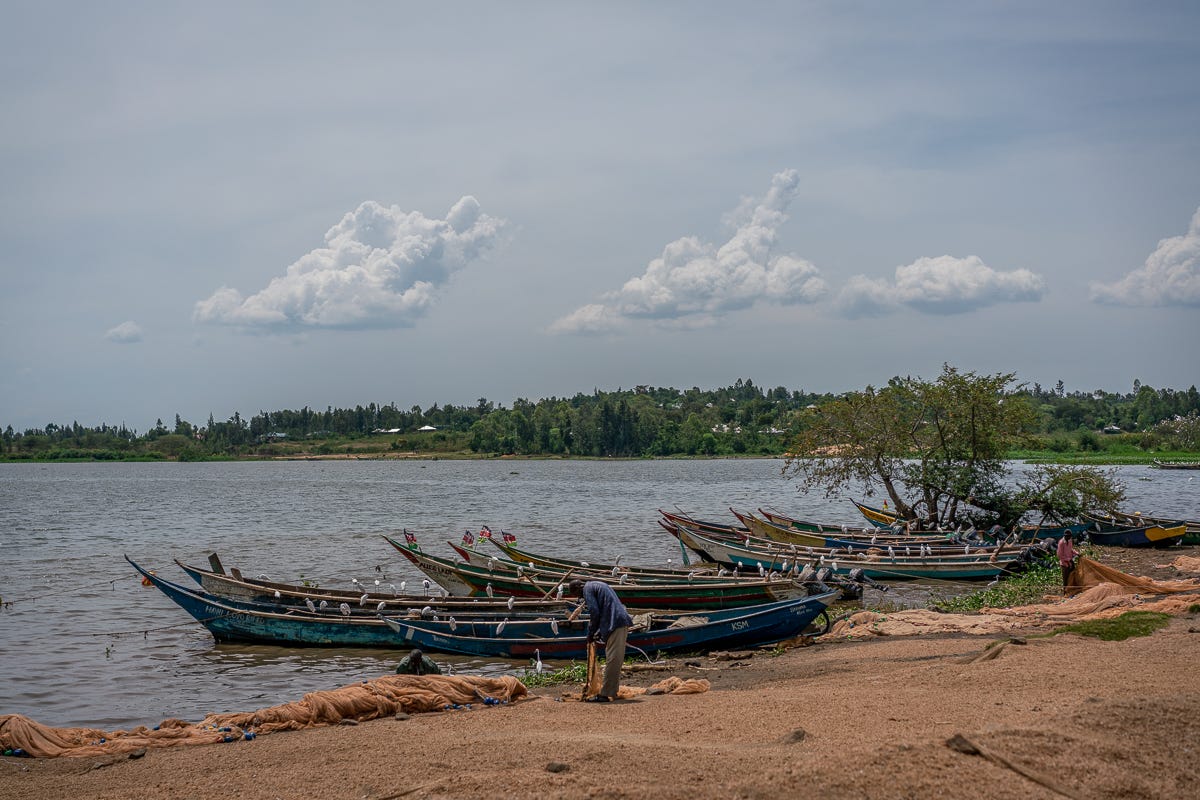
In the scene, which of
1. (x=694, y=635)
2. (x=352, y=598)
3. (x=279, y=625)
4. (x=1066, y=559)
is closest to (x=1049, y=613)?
(x=1066, y=559)

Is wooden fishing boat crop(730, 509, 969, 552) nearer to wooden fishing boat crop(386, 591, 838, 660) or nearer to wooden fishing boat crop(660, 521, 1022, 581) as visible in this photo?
wooden fishing boat crop(660, 521, 1022, 581)

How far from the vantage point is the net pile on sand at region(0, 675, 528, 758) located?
37.9ft

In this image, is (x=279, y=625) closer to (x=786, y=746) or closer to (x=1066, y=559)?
(x=786, y=746)

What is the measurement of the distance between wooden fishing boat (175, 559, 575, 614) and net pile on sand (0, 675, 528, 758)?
5.98 metres

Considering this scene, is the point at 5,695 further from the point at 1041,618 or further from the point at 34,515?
the point at 34,515

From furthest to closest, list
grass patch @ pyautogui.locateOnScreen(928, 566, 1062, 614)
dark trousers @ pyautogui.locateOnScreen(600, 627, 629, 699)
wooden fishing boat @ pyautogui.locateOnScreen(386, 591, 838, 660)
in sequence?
grass patch @ pyautogui.locateOnScreen(928, 566, 1062, 614)
wooden fishing boat @ pyautogui.locateOnScreen(386, 591, 838, 660)
dark trousers @ pyautogui.locateOnScreen(600, 627, 629, 699)

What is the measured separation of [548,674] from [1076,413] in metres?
161

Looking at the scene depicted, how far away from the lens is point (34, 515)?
59.1 metres

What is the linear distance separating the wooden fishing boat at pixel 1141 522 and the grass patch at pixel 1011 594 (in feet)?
27.0

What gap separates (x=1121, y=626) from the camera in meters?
15.3

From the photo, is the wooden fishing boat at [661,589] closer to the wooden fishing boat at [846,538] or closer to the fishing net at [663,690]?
the fishing net at [663,690]

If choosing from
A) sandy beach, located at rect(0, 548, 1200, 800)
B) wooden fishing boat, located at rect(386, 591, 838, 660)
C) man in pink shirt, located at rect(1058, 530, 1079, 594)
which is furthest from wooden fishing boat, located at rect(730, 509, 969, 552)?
sandy beach, located at rect(0, 548, 1200, 800)

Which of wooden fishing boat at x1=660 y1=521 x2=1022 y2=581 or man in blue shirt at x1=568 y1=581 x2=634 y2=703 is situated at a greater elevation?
man in blue shirt at x1=568 y1=581 x2=634 y2=703

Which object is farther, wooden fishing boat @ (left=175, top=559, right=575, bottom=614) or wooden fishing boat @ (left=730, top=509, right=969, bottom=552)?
wooden fishing boat @ (left=730, top=509, right=969, bottom=552)
